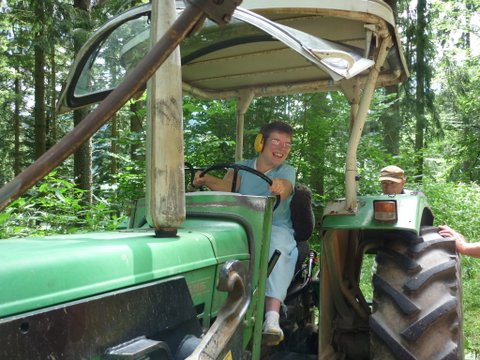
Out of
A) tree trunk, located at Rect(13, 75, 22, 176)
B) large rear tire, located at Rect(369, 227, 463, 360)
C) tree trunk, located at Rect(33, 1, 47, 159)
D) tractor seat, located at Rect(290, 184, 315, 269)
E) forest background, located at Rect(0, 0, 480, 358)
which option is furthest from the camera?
tree trunk, located at Rect(13, 75, 22, 176)

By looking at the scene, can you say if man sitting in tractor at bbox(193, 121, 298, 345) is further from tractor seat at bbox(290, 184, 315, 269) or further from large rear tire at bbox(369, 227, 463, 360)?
large rear tire at bbox(369, 227, 463, 360)

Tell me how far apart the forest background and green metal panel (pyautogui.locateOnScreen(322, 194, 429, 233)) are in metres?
2.22

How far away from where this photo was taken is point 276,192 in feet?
10.0

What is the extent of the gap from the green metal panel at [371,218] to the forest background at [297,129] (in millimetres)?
2217

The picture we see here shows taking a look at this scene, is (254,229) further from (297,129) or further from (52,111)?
(52,111)

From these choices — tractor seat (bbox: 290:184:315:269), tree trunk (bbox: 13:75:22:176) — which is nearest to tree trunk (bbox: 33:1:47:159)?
tree trunk (bbox: 13:75:22:176)

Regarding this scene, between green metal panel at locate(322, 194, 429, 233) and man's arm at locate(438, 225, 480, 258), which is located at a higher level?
green metal panel at locate(322, 194, 429, 233)

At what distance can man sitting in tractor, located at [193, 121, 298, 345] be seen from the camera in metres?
3.05

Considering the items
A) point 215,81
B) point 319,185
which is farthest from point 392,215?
point 319,185

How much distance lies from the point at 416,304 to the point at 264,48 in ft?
6.48

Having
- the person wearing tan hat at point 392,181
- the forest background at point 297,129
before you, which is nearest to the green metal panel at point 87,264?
the forest background at point 297,129

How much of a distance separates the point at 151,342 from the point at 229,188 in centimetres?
198

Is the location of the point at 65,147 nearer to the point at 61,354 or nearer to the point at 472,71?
the point at 61,354

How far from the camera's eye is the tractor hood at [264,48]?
7.90 ft
